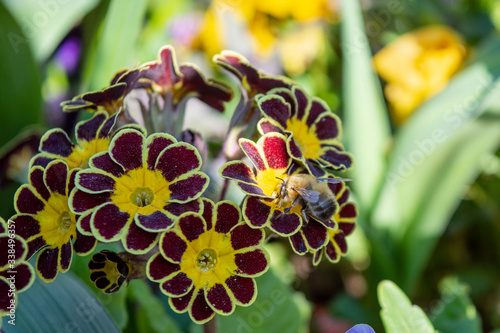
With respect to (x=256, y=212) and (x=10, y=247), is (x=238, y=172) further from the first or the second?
(x=10, y=247)

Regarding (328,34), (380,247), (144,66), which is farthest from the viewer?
(328,34)

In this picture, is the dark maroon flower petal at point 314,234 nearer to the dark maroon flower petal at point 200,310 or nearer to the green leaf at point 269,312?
the dark maroon flower petal at point 200,310

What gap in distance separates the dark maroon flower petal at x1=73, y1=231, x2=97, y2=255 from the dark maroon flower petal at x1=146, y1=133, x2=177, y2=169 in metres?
0.10

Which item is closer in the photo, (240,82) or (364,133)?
(240,82)

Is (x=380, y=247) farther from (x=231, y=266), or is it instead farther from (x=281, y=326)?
(x=231, y=266)

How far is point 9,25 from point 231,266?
87 cm

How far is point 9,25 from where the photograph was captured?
46.6 inches

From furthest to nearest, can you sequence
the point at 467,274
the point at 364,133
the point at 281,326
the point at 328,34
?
the point at 328,34 < the point at 467,274 < the point at 364,133 < the point at 281,326

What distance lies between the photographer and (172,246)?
1.81ft

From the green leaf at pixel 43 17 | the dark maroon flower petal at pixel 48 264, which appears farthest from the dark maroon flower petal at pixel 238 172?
the green leaf at pixel 43 17

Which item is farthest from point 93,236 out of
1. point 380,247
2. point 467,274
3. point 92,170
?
point 467,274

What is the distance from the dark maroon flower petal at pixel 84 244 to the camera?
0.57 metres

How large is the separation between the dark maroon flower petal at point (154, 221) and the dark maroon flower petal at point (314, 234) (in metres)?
0.15

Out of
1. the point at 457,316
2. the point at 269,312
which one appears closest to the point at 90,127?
the point at 269,312
